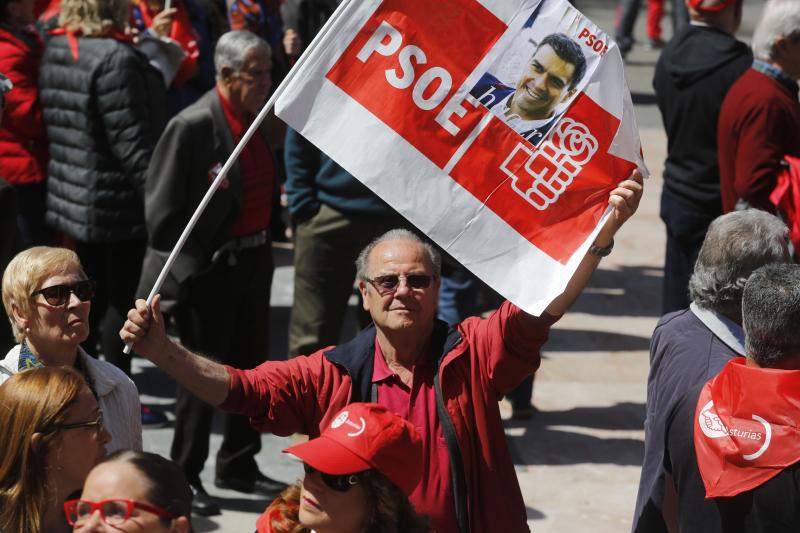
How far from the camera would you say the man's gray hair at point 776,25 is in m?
5.98

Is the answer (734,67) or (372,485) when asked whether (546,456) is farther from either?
(372,485)

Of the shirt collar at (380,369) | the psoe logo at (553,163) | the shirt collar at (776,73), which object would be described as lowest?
the shirt collar at (380,369)

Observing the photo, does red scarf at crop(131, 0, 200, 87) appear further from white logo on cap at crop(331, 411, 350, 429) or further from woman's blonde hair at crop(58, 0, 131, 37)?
white logo on cap at crop(331, 411, 350, 429)

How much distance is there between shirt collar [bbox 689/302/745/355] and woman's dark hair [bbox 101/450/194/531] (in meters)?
1.70

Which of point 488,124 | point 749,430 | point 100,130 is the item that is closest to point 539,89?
point 488,124

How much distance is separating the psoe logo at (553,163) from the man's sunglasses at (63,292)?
1377mm

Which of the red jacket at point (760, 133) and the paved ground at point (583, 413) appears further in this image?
the paved ground at point (583, 413)

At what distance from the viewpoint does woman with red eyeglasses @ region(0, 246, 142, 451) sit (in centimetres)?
418

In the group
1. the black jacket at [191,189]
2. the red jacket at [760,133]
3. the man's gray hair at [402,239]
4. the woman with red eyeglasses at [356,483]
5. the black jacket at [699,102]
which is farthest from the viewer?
the black jacket at [699,102]

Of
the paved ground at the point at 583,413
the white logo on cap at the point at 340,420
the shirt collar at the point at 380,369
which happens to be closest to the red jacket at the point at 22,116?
the paved ground at the point at 583,413

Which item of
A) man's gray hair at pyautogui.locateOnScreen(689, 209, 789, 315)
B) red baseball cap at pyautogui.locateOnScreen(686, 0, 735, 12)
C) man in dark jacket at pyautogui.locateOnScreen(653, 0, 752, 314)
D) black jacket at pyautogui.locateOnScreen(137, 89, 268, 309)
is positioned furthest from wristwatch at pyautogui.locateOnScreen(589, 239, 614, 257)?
red baseball cap at pyautogui.locateOnScreen(686, 0, 735, 12)

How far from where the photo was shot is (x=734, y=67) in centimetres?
645

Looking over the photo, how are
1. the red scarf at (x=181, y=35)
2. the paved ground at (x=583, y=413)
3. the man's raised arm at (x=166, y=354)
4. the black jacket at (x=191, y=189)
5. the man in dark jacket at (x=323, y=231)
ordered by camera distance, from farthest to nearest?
1. the red scarf at (x=181, y=35)
2. the man in dark jacket at (x=323, y=231)
3. the paved ground at (x=583, y=413)
4. the black jacket at (x=191, y=189)
5. the man's raised arm at (x=166, y=354)

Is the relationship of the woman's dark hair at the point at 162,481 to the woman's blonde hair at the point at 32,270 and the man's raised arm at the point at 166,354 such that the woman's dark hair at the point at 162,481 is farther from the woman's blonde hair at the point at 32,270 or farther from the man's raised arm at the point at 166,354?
the woman's blonde hair at the point at 32,270
